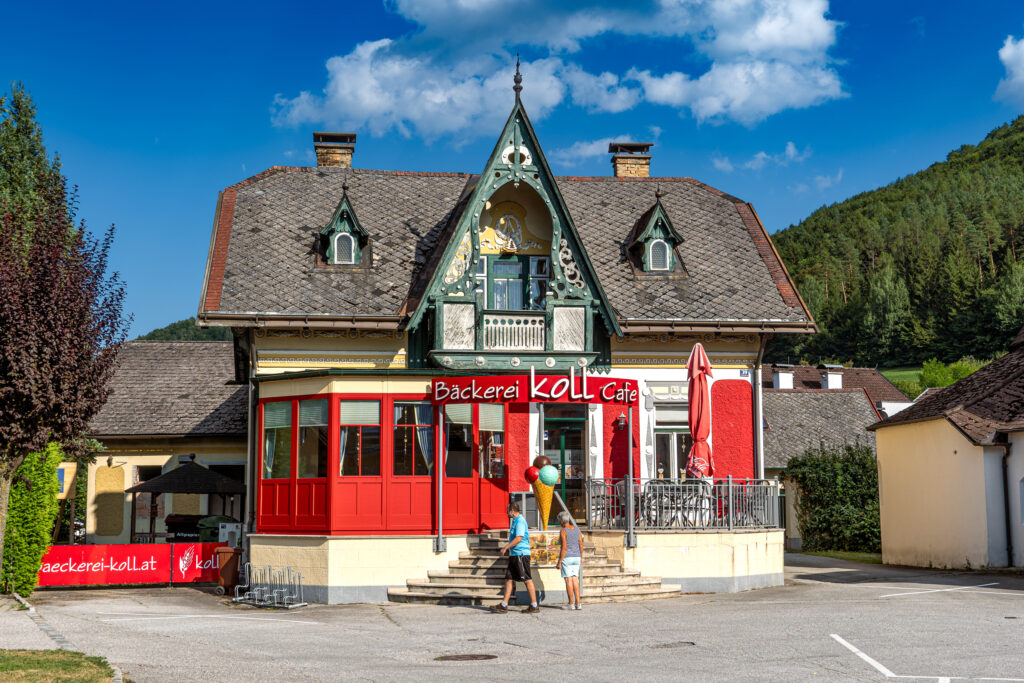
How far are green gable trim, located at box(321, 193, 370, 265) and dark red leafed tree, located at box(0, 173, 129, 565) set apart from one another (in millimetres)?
4834

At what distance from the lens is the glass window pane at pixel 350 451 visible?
797 inches

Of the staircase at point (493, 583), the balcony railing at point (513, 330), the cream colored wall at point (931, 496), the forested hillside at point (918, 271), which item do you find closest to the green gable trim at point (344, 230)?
the balcony railing at point (513, 330)

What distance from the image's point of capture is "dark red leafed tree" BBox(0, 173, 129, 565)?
19.0 m

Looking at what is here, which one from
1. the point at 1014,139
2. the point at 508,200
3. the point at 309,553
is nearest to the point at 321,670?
the point at 309,553

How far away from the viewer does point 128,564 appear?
2225 cm

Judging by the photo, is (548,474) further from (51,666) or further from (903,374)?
(903,374)

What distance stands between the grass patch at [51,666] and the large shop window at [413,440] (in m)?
8.83

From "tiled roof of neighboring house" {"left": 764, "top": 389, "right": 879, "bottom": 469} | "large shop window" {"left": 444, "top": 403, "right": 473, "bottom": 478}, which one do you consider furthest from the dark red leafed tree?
"tiled roof of neighboring house" {"left": 764, "top": 389, "right": 879, "bottom": 469}

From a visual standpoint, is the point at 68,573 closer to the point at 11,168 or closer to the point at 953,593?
the point at 11,168

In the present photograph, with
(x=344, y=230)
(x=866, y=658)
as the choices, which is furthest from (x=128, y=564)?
(x=866, y=658)

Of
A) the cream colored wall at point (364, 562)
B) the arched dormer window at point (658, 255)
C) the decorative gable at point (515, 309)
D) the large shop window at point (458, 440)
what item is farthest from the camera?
the arched dormer window at point (658, 255)

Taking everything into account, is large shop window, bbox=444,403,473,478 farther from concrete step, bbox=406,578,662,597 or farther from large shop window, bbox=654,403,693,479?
large shop window, bbox=654,403,693,479

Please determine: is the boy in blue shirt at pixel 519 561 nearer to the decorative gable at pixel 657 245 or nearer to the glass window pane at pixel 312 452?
the glass window pane at pixel 312 452

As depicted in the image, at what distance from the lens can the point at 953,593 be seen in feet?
61.4
